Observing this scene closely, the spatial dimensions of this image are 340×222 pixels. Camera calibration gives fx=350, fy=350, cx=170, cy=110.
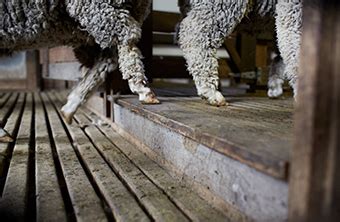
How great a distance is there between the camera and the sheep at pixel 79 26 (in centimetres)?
151

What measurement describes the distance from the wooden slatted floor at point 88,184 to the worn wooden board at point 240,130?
7.3 inches

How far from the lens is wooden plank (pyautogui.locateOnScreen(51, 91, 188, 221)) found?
93cm

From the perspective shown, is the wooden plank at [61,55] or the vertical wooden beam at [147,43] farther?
the wooden plank at [61,55]

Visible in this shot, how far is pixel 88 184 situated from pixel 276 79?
1.47 metres

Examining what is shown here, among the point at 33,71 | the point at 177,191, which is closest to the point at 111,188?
the point at 177,191

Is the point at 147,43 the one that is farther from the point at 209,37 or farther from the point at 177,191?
the point at 177,191

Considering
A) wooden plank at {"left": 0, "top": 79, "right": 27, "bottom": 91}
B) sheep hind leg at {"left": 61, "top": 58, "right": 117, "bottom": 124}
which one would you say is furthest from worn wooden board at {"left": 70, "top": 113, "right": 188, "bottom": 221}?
wooden plank at {"left": 0, "top": 79, "right": 27, "bottom": 91}

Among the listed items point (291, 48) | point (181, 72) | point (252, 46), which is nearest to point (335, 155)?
point (291, 48)

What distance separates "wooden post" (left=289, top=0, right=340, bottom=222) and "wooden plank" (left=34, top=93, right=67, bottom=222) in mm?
632

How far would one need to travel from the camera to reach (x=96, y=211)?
0.95 metres

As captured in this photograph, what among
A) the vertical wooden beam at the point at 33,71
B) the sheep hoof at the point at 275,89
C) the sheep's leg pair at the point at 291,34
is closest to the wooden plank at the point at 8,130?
the sheep's leg pair at the point at 291,34

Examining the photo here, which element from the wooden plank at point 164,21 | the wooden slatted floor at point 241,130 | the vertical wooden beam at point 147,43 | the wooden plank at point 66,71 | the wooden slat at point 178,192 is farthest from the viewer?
the wooden plank at point 66,71

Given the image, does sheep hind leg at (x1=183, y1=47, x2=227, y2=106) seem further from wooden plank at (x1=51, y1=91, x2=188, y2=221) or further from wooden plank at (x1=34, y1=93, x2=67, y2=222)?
wooden plank at (x1=34, y1=93, x2=67, y2=222)

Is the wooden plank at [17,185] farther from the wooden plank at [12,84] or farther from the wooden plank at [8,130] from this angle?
the wooden plank at [12,84]
